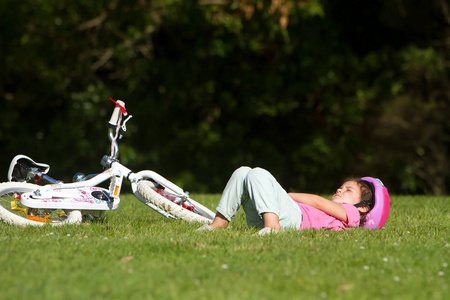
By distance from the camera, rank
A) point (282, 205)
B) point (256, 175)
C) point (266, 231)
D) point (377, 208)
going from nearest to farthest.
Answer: point (266, 231) → point (256, 175) → point (282, 205) → point (377, 208)

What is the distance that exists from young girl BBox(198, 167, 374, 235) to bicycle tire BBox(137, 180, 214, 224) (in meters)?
0.41

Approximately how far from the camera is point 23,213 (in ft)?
20.5

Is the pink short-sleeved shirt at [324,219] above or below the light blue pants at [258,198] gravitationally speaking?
below

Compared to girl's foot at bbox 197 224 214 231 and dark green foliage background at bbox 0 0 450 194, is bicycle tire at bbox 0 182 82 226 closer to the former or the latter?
girl's foot at bbox 197 224 214 231

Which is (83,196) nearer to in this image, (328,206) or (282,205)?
(282,205)

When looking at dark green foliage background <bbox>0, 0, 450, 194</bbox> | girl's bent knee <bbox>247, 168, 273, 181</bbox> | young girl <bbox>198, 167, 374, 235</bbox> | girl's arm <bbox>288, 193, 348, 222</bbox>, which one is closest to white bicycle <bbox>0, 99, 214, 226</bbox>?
young girl <bbox>198, 167, 374, 235</bbox>

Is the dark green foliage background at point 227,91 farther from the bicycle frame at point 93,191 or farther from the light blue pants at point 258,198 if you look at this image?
the light blue pants at point 258,198

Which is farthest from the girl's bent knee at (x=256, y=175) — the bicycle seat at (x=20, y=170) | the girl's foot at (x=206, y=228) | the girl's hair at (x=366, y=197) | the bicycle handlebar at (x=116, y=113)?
the bicycle seat at (x=20, y=170)

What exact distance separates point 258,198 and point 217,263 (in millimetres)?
1179

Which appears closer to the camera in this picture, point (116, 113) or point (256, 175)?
point (256, 175)

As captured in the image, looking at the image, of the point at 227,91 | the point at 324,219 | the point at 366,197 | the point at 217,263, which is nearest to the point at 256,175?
the point at 324,219

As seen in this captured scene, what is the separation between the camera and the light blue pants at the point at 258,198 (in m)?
5.21

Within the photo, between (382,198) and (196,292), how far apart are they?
8.44ft

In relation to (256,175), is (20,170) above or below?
below
